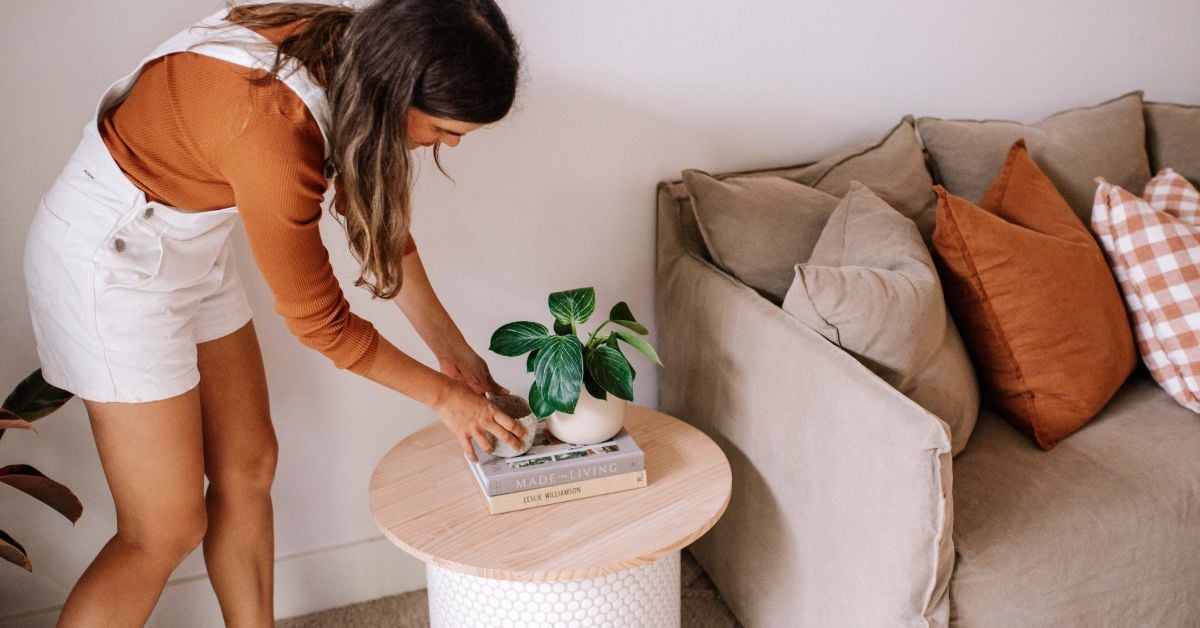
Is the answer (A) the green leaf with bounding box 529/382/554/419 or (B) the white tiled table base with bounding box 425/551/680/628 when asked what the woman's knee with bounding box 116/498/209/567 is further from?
(A) the green leaf with bounding box 529/382/554/419

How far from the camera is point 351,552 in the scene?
181cm

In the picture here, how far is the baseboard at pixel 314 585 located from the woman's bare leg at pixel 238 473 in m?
0.27

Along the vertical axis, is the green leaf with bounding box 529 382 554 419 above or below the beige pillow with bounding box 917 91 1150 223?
below

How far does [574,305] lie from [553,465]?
0.79ft

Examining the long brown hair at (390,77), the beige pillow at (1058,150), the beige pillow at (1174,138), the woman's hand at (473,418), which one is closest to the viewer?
the long brown hair at (390,77)

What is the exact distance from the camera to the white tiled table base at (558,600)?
1270 mm

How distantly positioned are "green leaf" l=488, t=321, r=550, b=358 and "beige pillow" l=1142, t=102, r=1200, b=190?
52.8 inches

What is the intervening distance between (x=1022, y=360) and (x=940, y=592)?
17.9 inches

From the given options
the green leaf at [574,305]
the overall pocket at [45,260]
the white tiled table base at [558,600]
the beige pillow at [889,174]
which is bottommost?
the white tiled table base at [558,600]

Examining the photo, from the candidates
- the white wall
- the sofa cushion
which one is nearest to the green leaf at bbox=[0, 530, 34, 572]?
the white wall

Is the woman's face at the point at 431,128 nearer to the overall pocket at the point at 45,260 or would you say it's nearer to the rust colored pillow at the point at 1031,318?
the overall pocket at the point at 45,260

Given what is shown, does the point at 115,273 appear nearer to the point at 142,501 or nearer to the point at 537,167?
the point at 142,501

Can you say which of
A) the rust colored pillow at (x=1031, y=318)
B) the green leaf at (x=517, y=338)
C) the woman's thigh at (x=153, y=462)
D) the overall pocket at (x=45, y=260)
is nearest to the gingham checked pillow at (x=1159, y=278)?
the rust colored pillow at (x=1031, y=318)

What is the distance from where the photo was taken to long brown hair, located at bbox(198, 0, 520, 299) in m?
0.97
